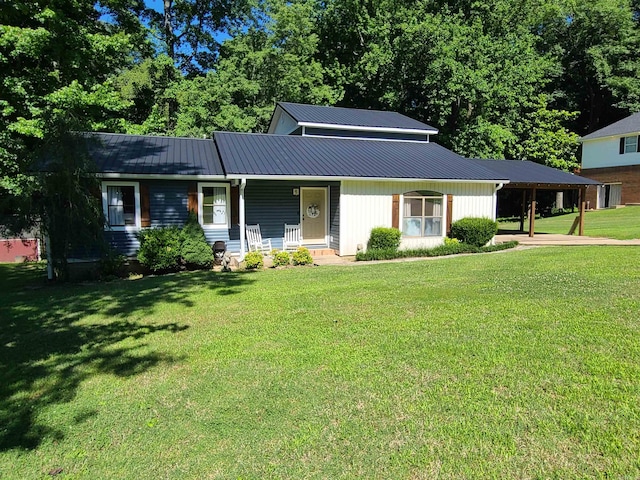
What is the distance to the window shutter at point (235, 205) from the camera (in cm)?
1345

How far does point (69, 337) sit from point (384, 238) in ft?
31.8

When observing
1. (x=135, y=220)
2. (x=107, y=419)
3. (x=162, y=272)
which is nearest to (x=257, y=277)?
(x=162, y=272)

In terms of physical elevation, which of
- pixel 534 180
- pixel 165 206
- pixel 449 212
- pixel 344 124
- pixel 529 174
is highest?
pixel 344 124

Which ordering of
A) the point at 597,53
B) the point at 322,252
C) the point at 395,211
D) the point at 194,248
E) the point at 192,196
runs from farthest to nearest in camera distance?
1. the point at 597,53
2. the point at 395,211
3. the point at 322,252
4. the point at 192,196
5. the point at 194,248

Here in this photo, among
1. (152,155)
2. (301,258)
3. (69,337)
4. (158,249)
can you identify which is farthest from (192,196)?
(69,337)

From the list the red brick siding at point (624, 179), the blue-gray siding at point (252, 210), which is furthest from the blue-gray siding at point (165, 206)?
the red brick siding at point (624, 179)

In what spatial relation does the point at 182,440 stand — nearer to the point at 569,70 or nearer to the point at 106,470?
the point at 106,470

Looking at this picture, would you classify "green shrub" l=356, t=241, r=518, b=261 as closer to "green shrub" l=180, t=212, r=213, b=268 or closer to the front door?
the front door

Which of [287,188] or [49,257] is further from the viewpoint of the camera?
[287,188]

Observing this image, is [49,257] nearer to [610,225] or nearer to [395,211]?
[395,211]

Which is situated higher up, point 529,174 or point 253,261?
point 529,174

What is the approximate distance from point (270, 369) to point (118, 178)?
9747 mm

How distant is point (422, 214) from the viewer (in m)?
14.9

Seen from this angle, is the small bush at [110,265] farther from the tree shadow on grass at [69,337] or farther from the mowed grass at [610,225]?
the mowed grass at [610,225]
